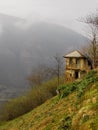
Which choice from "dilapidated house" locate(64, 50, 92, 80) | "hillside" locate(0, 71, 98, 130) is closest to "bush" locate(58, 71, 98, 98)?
"hillside" locate(0, 71, 98, 130)

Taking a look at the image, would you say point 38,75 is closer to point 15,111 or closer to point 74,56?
point 15,111

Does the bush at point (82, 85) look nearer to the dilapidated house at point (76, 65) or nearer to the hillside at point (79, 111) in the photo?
the hillside at point (79, 111)

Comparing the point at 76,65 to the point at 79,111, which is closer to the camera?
the point at 79,111

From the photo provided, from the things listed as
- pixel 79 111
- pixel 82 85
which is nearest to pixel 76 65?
pixel 82 85

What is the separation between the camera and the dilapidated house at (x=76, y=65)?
58594 millimetres

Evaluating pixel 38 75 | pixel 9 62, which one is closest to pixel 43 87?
pixel 38 75

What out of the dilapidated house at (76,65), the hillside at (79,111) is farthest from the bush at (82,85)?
the dilapidated house at (76,65)

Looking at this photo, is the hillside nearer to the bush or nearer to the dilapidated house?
the bush

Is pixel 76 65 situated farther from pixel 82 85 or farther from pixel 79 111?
pixel 79 111

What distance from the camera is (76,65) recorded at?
59719 millimetres

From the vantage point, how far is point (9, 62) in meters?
155

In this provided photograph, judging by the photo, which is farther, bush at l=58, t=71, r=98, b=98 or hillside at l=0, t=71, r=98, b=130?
bush at l=58, t=71, r=98, b=98

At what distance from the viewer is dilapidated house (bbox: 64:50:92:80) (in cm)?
5859

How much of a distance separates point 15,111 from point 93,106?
5220cm
